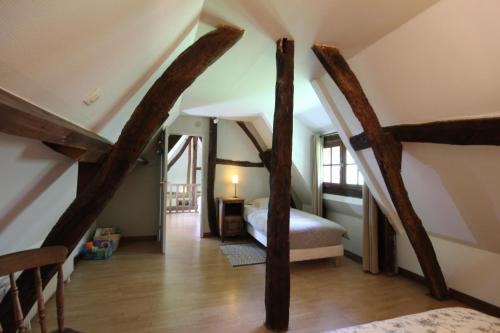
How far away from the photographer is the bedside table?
15.6 feet

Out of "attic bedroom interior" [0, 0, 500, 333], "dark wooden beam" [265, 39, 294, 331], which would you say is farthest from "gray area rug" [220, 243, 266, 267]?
"dark wooden beam" [265, 39, 294, 331]

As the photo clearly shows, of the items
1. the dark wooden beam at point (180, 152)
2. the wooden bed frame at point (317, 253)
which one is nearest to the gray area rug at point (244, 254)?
the wooden bed frame at point (317, 253)

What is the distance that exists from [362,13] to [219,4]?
3.40ft

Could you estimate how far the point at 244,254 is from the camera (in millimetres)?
4023

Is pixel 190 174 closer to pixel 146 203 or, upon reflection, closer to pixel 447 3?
pixel 146 203

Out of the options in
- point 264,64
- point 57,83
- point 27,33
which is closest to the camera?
point 27,33

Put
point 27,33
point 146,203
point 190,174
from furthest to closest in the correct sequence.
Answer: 1. point 190,174
2. point 146,203
3. point 27,33

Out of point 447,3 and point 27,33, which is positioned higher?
point 447,3

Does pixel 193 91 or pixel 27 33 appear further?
pixel 193 91

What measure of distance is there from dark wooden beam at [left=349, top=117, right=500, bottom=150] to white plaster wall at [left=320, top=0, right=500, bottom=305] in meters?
0.09

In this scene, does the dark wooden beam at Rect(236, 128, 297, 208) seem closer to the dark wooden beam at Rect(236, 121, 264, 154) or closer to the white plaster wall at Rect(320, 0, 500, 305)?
the dark wooden beam at Rect(236, 121, 264, 154)

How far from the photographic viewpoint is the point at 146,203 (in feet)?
15.8

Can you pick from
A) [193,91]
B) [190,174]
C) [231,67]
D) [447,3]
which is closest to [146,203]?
[193,91]

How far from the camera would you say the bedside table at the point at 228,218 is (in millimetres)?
4762
